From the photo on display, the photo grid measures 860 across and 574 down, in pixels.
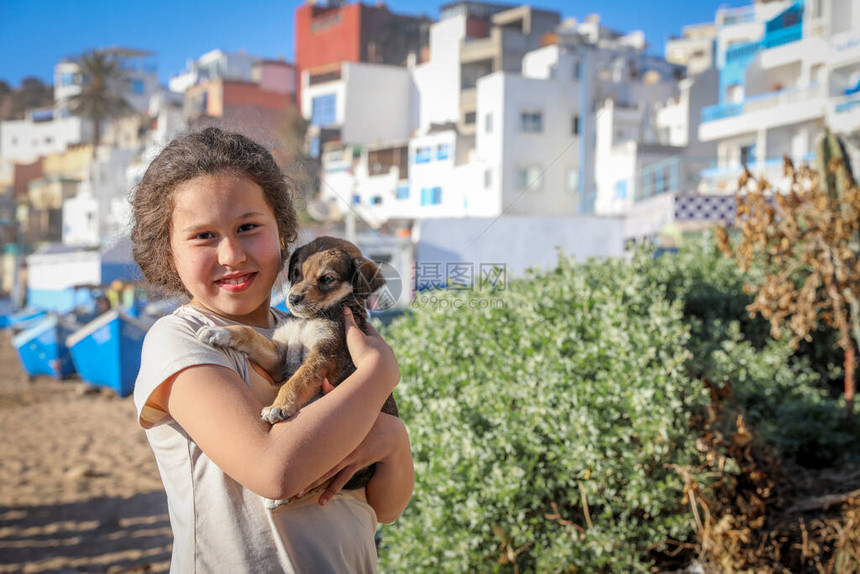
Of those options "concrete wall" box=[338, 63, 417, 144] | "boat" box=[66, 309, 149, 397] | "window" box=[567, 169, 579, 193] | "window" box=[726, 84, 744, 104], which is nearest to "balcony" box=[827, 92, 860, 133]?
"window" box=[726, 84, 744, 104]

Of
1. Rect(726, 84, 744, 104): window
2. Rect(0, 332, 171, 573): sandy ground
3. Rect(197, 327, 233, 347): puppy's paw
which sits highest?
Rect(726, 84, 744, 104): window

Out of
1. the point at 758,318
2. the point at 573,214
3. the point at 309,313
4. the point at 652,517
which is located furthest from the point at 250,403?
the point at 573,214

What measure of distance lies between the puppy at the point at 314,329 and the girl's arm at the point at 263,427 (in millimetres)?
115

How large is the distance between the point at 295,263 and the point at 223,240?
0.36 m

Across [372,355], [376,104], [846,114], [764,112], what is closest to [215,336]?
[372,355]

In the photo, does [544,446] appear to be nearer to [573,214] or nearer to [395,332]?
[395,332]

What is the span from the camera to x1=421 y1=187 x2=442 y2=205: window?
10.4 m

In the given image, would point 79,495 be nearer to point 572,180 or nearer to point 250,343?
point 250,343

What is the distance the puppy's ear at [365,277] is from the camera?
220 cm

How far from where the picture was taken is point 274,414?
5.55 ft

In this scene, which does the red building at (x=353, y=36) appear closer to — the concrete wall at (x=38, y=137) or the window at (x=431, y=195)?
the window at (x=431, y=195)

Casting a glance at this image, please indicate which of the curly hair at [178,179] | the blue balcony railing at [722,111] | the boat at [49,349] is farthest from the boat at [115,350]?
the blue balcony railing at [722,111]

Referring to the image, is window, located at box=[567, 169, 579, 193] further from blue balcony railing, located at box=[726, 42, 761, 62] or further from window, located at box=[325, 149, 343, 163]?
blue balcony railing, located at box=[726, 42, 761, 62]

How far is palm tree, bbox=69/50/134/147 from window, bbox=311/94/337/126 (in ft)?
95.7
